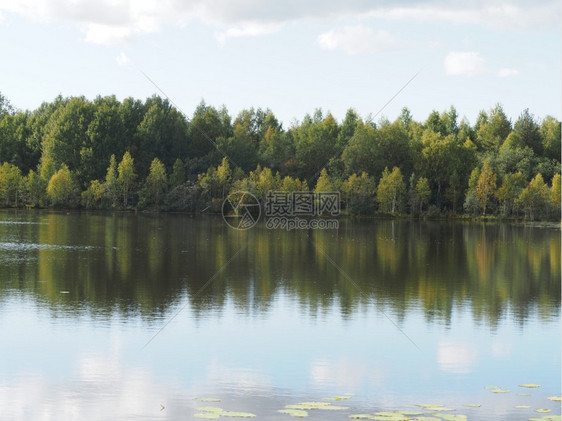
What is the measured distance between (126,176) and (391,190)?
101 feet

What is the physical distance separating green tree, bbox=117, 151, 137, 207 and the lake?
6016cm

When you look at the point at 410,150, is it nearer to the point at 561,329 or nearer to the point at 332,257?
the point at 332,257

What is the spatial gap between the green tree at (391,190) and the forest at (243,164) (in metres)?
0.12

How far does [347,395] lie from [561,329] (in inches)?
285

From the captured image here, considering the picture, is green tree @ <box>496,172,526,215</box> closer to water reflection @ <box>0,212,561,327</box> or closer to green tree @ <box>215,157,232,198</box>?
green tree @ <box>215,157,232,198</box>

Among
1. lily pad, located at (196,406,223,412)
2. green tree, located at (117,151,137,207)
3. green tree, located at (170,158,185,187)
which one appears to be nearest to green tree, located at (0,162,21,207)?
green tree, located at (117,151,137,207)

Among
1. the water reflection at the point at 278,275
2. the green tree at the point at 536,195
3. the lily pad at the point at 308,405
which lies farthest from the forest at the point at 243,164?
the lily pad at the point at 308,405

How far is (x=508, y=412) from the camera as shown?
10219mm

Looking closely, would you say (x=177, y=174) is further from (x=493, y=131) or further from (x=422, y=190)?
(x=493, y=131)

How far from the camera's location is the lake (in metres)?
10.7

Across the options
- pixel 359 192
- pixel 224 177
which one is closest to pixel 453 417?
pixel 224 177

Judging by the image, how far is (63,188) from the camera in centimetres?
8750

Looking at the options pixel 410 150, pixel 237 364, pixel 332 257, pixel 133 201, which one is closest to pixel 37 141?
pixel 133 201

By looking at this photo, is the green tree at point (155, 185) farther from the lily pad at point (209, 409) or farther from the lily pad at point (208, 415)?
the lily pad at point (208, 415)
